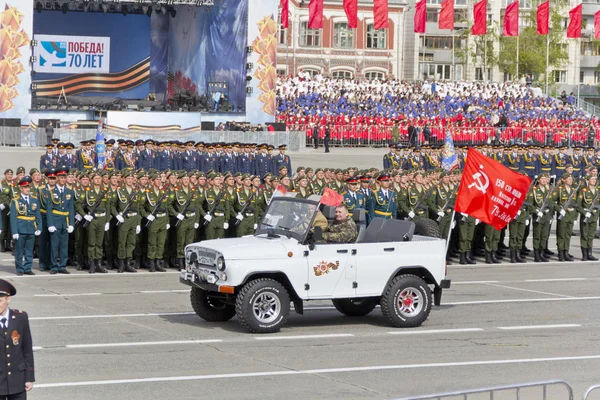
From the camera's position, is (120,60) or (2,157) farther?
(120,60)

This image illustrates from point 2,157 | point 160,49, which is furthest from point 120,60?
point 2,157

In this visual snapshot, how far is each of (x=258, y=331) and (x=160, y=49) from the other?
143 ft

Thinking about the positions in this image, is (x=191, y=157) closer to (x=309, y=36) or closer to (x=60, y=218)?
(x=60, y=218)

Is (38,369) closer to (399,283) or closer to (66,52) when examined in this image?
(399,283)

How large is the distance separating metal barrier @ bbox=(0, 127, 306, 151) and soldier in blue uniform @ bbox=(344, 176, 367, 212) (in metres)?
24.7

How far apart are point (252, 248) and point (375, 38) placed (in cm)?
7964

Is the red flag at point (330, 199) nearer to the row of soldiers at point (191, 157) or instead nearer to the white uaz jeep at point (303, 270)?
the white uaz jeep at point (303, 270)

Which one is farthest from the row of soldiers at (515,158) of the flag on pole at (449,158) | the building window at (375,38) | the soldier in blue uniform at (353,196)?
the building window at (375,38)

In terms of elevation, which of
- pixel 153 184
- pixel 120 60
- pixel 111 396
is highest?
pixel 120 60

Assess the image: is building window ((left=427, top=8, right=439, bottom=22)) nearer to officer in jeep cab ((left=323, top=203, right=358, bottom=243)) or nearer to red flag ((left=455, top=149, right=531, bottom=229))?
red flag ((left=455, top=149, right=531, bottom=229))

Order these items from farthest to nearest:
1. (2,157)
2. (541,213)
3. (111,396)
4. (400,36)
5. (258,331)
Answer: (400,36), (2,157), (541,213), (258,331), (111,396)

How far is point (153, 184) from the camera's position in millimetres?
21266

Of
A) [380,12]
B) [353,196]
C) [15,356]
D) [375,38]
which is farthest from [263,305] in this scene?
[375,38]

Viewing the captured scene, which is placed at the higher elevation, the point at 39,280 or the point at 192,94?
the point at 192,94
